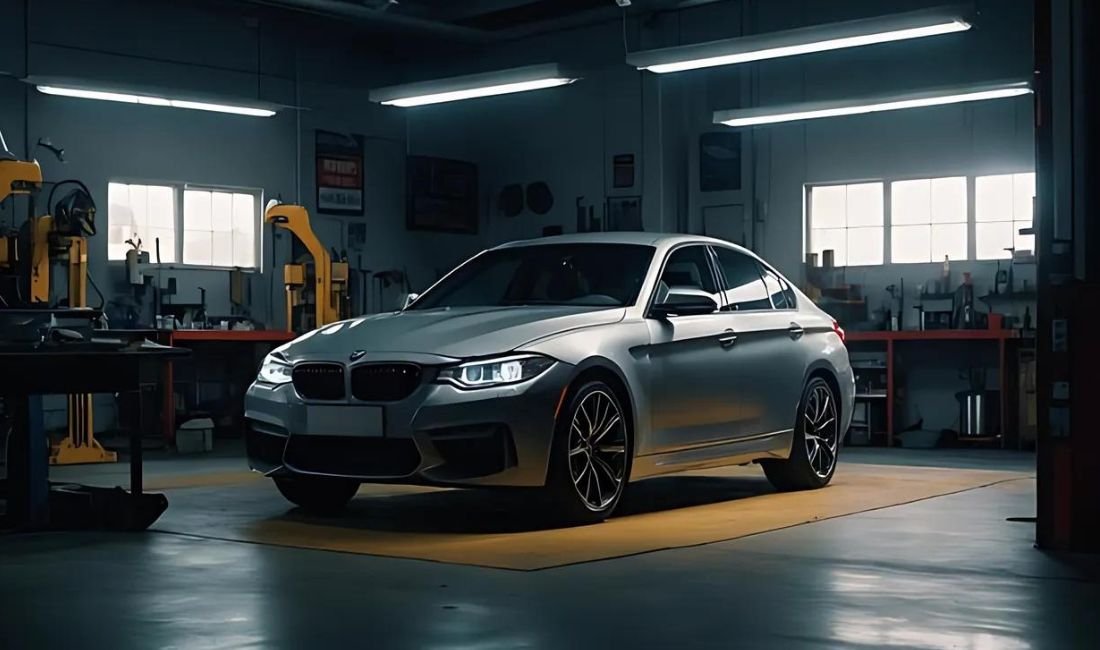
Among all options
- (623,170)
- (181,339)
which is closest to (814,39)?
(623,170)

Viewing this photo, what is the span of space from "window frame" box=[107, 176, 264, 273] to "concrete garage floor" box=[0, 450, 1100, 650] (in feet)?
31.2

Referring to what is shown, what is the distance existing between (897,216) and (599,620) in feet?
40.5

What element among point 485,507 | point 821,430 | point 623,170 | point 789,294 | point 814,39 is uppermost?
point 814,39

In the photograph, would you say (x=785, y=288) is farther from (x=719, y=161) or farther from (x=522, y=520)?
(x=719, y=161)

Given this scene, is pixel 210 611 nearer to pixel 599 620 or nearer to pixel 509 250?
pixel 599 620

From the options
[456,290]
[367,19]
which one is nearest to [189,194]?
[367,19]

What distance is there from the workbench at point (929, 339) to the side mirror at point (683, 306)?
291 inches

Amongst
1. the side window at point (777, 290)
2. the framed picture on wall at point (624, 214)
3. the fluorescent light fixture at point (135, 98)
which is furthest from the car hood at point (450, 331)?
the framed picture on wall at point (624, 214)

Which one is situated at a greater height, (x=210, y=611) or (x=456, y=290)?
(x=456, y=290)

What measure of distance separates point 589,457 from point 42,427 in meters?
2.44

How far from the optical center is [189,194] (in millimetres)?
15938

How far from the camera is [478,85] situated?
46.0 ft

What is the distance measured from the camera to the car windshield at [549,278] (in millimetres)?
7180

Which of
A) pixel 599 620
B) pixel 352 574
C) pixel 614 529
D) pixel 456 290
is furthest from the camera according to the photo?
pixel 456 290
